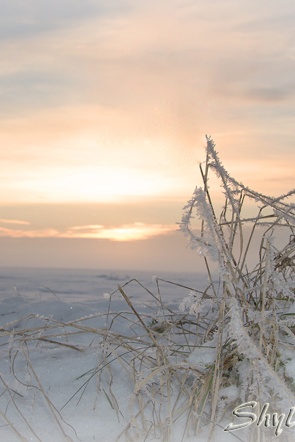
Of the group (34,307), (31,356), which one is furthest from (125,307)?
(31,356)

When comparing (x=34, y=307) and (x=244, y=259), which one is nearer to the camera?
(x=244, y=259)

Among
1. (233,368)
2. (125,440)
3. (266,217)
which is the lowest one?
(125,440)

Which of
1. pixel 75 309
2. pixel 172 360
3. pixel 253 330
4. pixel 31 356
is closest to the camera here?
pixel 253 330

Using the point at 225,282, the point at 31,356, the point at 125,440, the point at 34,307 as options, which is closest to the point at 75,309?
the point at 34,307

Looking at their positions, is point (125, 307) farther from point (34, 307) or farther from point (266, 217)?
point (266, 217)

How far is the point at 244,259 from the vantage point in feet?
4.32

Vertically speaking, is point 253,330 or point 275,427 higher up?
point 253,330

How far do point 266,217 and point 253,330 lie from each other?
426 mm

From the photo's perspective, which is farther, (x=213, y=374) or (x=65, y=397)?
(x=65, y=397)

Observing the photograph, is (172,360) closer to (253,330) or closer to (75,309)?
(253,330)

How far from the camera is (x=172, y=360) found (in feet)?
4.99

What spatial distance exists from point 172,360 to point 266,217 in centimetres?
65

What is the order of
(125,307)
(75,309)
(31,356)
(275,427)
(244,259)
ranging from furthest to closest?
(125,307) → (75,309) → (31,356) → (244,259) → (275,427)

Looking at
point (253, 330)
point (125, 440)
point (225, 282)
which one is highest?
point (225, 282)
